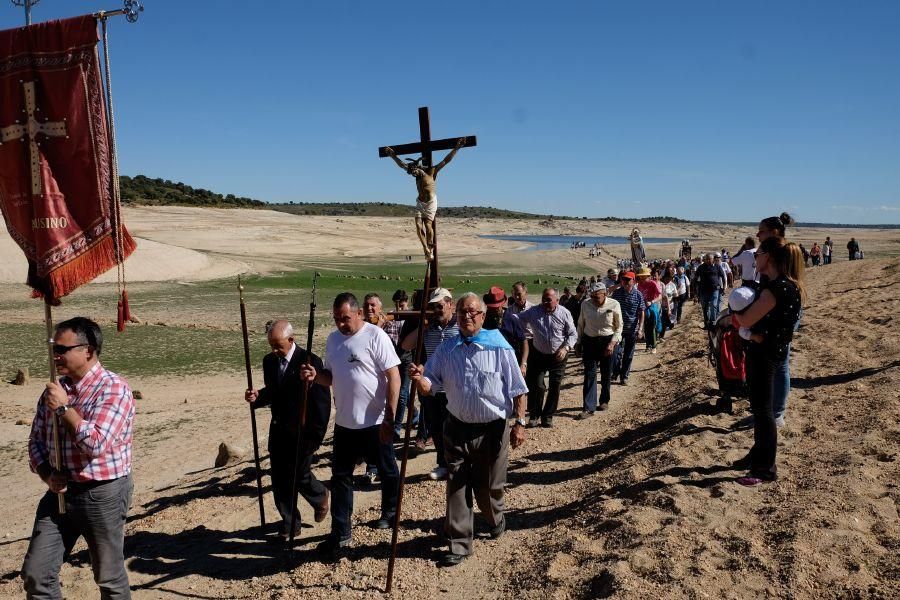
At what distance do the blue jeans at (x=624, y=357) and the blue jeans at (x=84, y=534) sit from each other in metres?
8.29

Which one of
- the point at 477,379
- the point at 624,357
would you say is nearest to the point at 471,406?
the point at 477,379

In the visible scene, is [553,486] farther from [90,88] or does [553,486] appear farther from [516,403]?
[90,88]

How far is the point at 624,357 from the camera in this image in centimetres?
1130

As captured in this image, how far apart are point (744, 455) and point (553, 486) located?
1891 millimetres

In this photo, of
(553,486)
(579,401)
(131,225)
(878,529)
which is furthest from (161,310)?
(131,225)

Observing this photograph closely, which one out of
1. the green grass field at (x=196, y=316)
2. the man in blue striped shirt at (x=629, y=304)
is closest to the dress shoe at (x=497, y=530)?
the man in blue striped shirt at (x=629, y=304)

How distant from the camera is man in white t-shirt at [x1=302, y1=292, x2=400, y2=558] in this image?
5355 millimetres

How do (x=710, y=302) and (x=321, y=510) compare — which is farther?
(x=710, y=302)

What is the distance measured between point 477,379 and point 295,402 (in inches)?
66.5

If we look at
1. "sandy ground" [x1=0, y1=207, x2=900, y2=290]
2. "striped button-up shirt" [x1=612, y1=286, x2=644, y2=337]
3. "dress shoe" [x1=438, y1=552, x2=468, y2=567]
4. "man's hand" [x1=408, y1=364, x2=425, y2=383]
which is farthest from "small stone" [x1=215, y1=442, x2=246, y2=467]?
"sandy ground" [x1=0, y1=207, x2=900, y2=290]

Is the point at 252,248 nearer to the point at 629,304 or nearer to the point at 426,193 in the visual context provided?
the point at 629,304

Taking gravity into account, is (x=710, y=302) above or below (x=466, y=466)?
above

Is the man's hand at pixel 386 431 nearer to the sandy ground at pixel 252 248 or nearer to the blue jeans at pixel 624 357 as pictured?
the blue jeans at pixel 624 357

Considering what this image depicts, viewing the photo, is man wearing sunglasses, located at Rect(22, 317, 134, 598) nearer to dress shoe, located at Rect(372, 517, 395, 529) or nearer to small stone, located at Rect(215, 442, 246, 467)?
dress shoe, located at Rect(372, 517, 395, 529)
